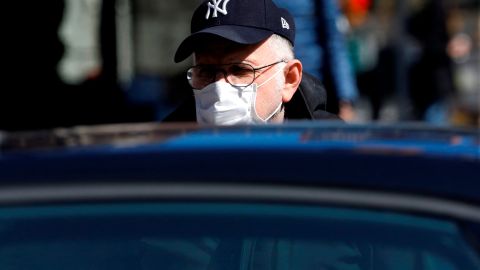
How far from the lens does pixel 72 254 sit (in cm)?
190

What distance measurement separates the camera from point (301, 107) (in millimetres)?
3451

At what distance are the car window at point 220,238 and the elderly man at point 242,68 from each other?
136 cm

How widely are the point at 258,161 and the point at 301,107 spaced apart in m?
1.63

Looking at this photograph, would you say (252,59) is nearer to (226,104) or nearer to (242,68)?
(242,68)

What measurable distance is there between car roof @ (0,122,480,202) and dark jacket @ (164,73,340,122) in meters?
1.33

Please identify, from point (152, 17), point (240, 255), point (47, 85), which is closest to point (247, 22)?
point (240, 255)

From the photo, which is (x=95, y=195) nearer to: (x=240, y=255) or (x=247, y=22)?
(x=240, y=255)

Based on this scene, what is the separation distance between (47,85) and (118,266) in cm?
494

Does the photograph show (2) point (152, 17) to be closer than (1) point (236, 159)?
No

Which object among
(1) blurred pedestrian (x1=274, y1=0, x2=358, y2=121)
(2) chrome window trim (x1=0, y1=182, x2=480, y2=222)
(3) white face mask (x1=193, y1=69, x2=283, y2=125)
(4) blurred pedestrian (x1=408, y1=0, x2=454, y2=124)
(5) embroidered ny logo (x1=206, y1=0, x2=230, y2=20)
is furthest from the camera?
(4) blurred pedestrian (x1=408, y1=0, x2=454, y2=124)

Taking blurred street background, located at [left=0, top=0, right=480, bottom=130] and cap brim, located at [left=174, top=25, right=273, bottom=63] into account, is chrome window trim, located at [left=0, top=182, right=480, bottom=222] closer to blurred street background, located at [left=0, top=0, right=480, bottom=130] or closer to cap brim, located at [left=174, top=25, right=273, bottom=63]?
cap brim, located at [left=174, top=25, right=273, bottom=63]

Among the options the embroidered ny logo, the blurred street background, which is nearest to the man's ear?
the embroidered ny logo

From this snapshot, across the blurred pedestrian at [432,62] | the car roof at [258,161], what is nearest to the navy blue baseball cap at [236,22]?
the car roof at [258,161]

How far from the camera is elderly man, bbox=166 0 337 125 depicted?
3.30 meters
